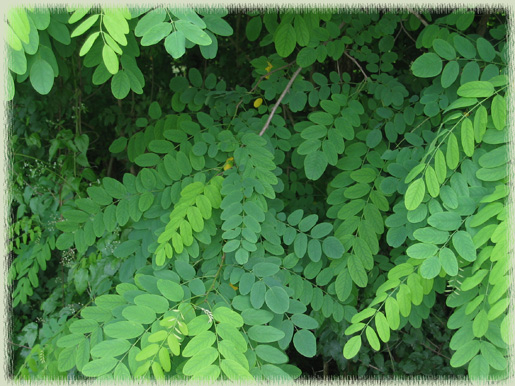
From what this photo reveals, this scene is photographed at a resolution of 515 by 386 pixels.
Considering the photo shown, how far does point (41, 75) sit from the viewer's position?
1.15m

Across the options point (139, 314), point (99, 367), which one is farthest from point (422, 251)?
point (99, 367)

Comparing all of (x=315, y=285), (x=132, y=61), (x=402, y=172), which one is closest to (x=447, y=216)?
(x=402, y=172)

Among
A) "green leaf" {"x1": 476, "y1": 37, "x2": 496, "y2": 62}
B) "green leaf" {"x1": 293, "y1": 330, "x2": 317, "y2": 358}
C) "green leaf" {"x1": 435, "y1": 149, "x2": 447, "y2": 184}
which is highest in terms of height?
"green leaf" {"x1": 476, "y1": 37, "x2": 496, "y2": 62}

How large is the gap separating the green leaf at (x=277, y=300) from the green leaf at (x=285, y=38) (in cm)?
76

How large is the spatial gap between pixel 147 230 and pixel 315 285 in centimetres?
63

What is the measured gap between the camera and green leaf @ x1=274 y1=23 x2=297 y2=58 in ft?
4.95

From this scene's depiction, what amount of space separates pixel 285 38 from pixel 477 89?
0.61m

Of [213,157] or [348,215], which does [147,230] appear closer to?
[213,157]

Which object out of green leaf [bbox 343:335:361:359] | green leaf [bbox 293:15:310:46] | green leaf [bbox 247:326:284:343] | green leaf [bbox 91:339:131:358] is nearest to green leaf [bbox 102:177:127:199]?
green leaf [bbox 91:339:131:358]

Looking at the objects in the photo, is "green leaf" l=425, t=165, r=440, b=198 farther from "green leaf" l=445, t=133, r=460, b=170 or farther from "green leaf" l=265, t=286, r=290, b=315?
"green leaf" l=265, t=286, r=290, b=315

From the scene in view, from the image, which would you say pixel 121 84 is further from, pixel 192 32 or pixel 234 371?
pixel 234 371

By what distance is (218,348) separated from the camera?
1.19m

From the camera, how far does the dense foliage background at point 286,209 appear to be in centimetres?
120

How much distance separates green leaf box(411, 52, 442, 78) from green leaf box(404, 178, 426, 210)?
39cm
